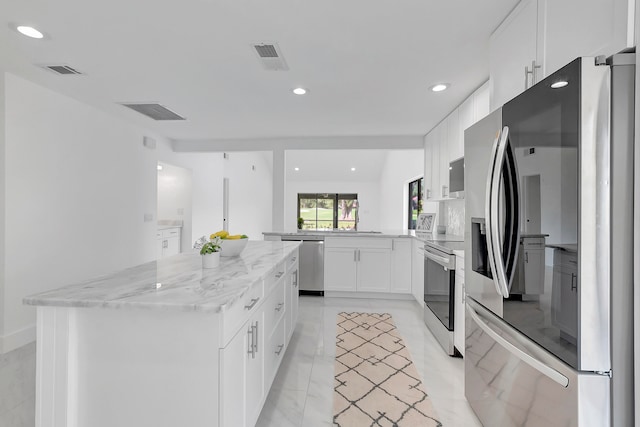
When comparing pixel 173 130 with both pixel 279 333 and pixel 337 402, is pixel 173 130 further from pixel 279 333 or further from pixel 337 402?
pixel 337 402

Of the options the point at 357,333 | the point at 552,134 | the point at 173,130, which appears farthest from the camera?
the point at 173,130

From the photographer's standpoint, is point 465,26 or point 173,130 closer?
point 465,26

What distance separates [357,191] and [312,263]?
726 centimetres

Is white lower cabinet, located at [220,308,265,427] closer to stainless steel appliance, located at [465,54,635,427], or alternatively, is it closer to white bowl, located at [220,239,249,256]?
white bowl, located at [220,239,249,256]

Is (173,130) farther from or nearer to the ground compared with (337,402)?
farther from the ground

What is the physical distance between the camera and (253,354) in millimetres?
1607

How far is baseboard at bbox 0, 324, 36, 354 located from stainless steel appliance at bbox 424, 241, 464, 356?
12.4 feet

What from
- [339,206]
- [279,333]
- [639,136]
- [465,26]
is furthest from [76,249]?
[339,206]

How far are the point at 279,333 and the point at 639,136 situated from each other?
2112 millimetres

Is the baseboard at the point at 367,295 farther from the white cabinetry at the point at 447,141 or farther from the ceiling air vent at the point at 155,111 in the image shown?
the ceiling air vent at the point at 155,111

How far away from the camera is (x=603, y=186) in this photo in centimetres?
103

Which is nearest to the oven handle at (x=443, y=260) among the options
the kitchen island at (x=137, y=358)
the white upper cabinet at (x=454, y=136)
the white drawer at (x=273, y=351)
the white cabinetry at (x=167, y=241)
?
the white upper cabinet at (x=454, y=136)

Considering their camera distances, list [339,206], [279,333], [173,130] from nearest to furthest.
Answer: [279,333] → [173,130] → [339,206]

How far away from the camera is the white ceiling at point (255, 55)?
1835 millimetres
